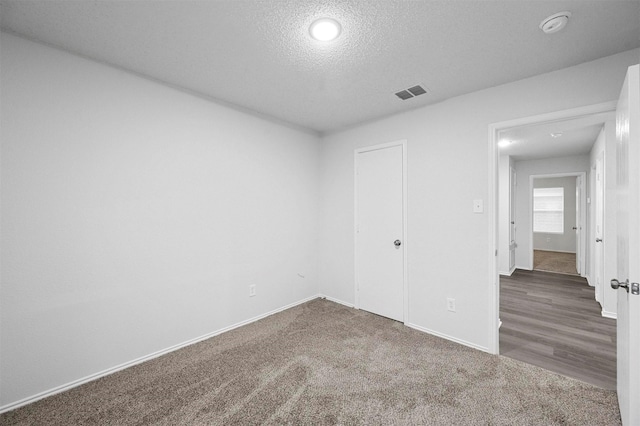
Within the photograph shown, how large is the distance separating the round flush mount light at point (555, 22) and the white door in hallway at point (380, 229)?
4.88ft

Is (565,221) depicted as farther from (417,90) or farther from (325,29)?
(325,29)

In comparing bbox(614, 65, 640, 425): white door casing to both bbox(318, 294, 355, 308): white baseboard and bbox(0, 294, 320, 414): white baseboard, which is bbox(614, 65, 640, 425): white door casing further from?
bbox(0, 294, 320, 414): white baseboard

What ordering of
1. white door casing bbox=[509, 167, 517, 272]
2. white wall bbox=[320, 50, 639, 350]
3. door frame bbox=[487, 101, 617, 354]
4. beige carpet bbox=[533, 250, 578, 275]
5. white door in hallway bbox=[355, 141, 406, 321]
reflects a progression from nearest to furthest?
white wall bbox=[320, 50, 639, 350]
door frame bbox=[487, 101, 617, 354]
white door in hallway bbox=[355, 141, 406, 321]
white door casing bbox=[509, 167, 517, 272]
beige carpet bbox=[533, 250, 578, 275]

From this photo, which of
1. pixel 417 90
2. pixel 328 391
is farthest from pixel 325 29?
pixel 328 391

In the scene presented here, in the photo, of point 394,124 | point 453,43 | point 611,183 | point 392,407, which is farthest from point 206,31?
point 611,183

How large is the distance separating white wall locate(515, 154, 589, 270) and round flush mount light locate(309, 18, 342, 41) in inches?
246

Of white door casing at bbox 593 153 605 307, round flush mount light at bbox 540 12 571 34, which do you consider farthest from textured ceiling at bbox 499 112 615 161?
round flush mount light at bbox 540 12 571 34

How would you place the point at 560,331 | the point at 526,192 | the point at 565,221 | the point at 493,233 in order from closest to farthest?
the point at 493,233 < the point at 560,331 < the point at 526,192 < the point at 565,221

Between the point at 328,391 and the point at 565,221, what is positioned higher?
the point at 565,221

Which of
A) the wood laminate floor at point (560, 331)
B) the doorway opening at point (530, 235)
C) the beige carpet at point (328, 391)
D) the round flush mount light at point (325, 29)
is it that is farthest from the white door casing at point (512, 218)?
the round flush mount light at point (325, 29)

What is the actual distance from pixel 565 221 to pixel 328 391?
385 inches

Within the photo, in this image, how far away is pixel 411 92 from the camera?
2545mm

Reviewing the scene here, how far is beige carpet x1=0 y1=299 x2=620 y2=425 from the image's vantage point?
165 centimetres

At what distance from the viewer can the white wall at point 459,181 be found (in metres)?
2.11
